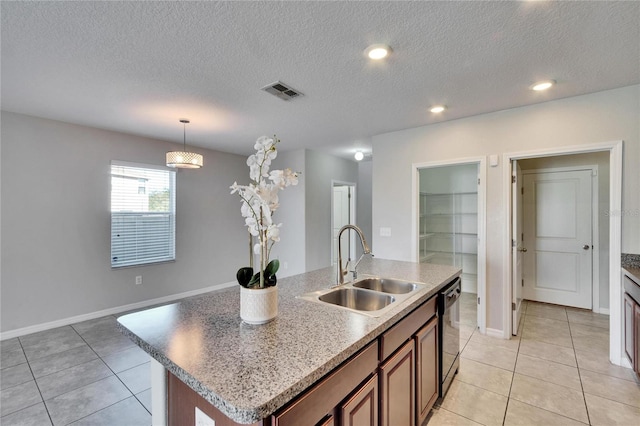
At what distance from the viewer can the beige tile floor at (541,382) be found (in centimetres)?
194

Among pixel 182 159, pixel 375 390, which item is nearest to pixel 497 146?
pixel 375 390

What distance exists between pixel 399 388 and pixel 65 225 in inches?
167

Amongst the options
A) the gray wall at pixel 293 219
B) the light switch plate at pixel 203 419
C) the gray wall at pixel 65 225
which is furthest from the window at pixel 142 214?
the light switch plate at pixel 203 419

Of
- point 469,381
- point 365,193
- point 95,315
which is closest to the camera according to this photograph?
point 469,381

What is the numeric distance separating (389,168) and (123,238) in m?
3.88

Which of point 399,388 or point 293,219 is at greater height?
point 293,219

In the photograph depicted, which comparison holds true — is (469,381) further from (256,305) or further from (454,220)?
(454,220)

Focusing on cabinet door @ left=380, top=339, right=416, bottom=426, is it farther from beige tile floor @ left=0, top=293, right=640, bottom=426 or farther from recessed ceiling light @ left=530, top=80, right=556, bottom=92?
recessed ceiling light @ left=530, top=80, right=556, bottom=92

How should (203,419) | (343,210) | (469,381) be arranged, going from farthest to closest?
(343,210), (469,381), (203,419)

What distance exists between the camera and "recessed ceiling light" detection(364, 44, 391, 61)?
6.36 feet

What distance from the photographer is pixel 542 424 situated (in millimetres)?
1865

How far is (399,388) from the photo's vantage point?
4.82 feet

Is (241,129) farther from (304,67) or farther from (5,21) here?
(5,21)

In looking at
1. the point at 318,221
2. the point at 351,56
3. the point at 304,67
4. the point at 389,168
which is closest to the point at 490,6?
the point at 351,56
